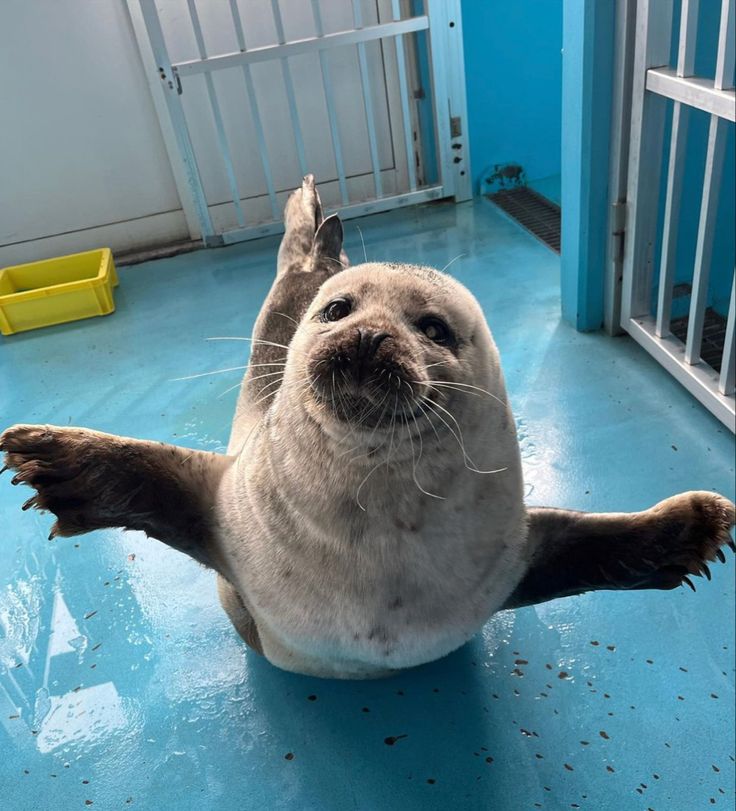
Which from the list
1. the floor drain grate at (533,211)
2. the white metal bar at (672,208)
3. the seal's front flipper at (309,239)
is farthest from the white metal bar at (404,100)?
the white metal bar at (672,208)

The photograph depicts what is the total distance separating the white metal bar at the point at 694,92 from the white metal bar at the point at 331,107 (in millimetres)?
2036

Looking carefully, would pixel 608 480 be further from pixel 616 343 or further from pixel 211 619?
pixel 211 619

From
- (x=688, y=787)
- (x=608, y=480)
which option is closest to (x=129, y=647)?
(x=688, y=787)

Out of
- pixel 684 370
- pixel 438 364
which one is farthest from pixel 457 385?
pixel 684 370

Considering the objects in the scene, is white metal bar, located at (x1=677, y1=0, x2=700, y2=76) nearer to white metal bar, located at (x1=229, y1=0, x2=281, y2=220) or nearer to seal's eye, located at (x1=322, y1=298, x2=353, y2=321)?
seal's eye, located at (x1=322, y1=298, x2=353, y2=321)

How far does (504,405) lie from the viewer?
130 centimetres

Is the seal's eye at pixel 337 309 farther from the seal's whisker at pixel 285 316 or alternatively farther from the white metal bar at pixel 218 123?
the white metal bar at pixel 218 123

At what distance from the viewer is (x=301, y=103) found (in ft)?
13.7

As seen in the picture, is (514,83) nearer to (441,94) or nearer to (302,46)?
(441,94)

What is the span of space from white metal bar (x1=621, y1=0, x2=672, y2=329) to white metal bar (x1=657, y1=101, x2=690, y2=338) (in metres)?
0.08

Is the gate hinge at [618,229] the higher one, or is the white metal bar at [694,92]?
the white metal bar at [694,92]

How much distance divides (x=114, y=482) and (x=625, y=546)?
3.20 feet

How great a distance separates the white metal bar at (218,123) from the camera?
11.6 feet

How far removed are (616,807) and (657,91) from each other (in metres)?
2.00
